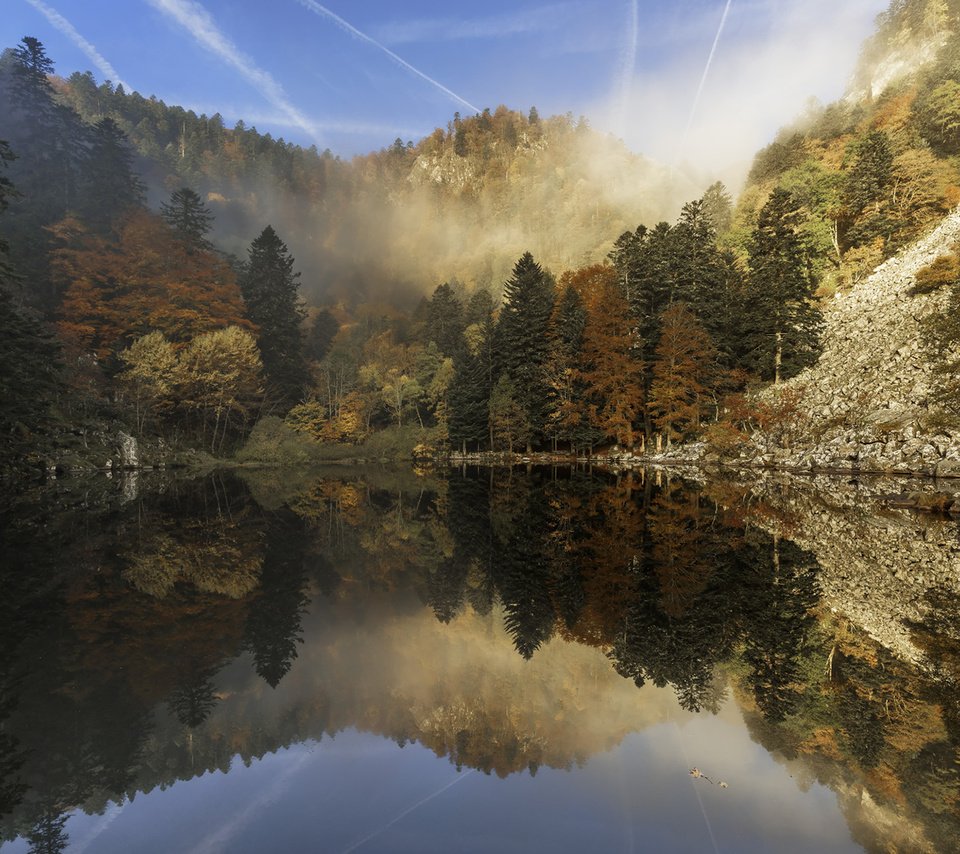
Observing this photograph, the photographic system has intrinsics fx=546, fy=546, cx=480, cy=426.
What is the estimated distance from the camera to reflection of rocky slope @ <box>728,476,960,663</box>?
8102 millimetres

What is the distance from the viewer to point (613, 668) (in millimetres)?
6438

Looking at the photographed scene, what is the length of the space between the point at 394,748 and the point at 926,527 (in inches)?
619

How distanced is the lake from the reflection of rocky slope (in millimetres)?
96

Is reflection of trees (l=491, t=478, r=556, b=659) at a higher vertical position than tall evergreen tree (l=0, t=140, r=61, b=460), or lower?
lower

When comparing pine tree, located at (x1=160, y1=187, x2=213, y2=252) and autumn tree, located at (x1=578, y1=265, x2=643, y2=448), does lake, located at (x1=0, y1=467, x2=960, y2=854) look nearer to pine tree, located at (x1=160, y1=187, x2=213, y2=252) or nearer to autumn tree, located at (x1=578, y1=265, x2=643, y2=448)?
autumn tree, located at (x1=578, y1=265, x2=643, y2=448)

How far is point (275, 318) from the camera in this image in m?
64.4

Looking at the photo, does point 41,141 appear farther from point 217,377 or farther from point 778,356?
point 778,356

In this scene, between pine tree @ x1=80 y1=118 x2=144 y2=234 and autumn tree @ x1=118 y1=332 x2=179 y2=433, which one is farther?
pine tree @ x1=80 y1=118 x2=144 y2=234

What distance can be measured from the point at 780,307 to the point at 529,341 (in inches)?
852

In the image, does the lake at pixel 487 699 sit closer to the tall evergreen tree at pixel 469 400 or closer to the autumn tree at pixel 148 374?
the autumn tree at pixel 148 374

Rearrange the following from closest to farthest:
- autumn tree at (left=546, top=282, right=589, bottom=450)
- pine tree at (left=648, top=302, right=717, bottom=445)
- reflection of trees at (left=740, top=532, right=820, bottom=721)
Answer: reflection of trees at (left=740, top=532, right=820, bottom=721), pine tree at (left=648, top=302, right=717, bottom=445), autumn tree at (left=546, top=282, right=589, bottom=450)

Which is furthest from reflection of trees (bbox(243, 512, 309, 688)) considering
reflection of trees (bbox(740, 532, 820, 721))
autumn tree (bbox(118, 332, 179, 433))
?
autumn tree (bbox(118, 332, 179, 433))

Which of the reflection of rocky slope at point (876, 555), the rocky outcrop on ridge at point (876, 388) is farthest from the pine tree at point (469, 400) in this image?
the reflection of rocky slope at point (876, 555)

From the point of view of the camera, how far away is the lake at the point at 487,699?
157 inches
